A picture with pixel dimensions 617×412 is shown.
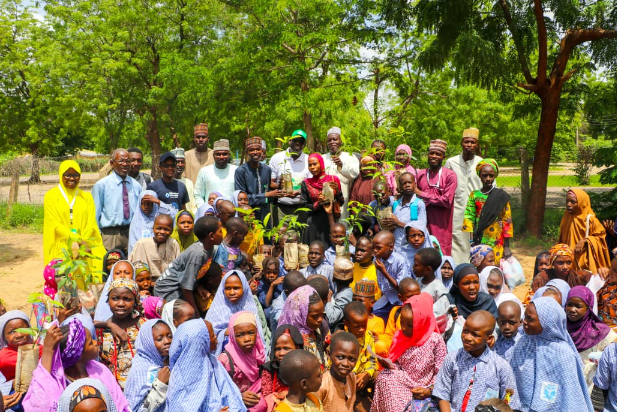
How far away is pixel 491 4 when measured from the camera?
1162 cm

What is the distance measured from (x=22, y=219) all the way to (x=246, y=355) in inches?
503

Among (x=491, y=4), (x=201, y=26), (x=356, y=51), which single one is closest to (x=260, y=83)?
(x=356, y=51)

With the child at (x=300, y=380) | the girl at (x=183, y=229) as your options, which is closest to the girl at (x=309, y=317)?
the child at (x=300, y=380)

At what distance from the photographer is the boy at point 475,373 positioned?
11.8 ft

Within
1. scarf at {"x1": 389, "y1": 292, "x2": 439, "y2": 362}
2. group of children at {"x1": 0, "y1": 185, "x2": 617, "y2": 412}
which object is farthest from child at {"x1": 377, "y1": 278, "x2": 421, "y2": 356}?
scarf at {"x1": 389, "y1": 292, "x2": 439, "y2": 362}

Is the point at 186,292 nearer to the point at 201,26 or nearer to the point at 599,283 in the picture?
the point at 599,283

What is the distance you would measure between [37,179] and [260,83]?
30.0ft

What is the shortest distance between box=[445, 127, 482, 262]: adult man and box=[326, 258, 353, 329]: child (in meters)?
2.35

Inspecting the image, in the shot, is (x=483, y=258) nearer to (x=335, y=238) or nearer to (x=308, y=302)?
(x=335, y=238)

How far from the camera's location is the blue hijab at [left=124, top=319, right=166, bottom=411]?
3525mm

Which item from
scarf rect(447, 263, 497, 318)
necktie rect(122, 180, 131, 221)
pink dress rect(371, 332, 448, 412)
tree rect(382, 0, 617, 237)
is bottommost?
pink dress rect(371, 332, 448, 412)

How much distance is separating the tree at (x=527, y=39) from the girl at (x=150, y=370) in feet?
26.4

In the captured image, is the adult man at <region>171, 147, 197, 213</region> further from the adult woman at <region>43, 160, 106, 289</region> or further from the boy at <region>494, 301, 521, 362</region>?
the boy at <region>494, 301, 521, 362</region>

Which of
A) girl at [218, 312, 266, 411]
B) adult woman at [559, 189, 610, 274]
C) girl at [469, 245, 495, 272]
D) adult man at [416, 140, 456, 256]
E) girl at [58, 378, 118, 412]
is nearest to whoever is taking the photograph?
girl at [58, 378, 118, 412]
